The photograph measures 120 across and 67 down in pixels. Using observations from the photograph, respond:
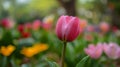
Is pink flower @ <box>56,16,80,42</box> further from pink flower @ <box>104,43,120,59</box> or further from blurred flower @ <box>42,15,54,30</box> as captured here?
blurred flower @ <box>42,15,54,30</box>

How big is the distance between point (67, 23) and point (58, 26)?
40 mm

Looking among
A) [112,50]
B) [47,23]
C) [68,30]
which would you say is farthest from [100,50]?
[47,23]

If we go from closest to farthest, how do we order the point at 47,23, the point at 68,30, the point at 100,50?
1. the point at 68,30
2. the point at 100,50
3. the point at 47,23

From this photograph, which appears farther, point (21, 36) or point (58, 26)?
point (21, 36)

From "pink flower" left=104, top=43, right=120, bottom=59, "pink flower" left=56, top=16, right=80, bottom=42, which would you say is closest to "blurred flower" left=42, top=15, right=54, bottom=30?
"pink flower" left=104, top=43, right=120, bottom=59

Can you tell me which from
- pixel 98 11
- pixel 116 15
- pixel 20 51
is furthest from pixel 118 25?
pixel 20 51

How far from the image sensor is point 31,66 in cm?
178

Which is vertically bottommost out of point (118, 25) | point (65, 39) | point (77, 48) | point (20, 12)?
point (20, 12)

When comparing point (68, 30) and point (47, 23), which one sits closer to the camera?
point (68, 30)

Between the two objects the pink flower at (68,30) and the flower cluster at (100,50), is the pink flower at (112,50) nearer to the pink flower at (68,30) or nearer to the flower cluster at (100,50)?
the flower cluster at (100,50)

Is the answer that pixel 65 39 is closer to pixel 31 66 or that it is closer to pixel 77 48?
pixel 31 66

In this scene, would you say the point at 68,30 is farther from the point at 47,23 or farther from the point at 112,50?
the point at 47,23

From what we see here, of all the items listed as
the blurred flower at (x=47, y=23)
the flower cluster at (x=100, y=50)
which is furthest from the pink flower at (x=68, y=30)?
the blurred flower at (x=47, y=23)

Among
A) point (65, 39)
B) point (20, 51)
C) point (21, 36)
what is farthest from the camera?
point (21, 36)
